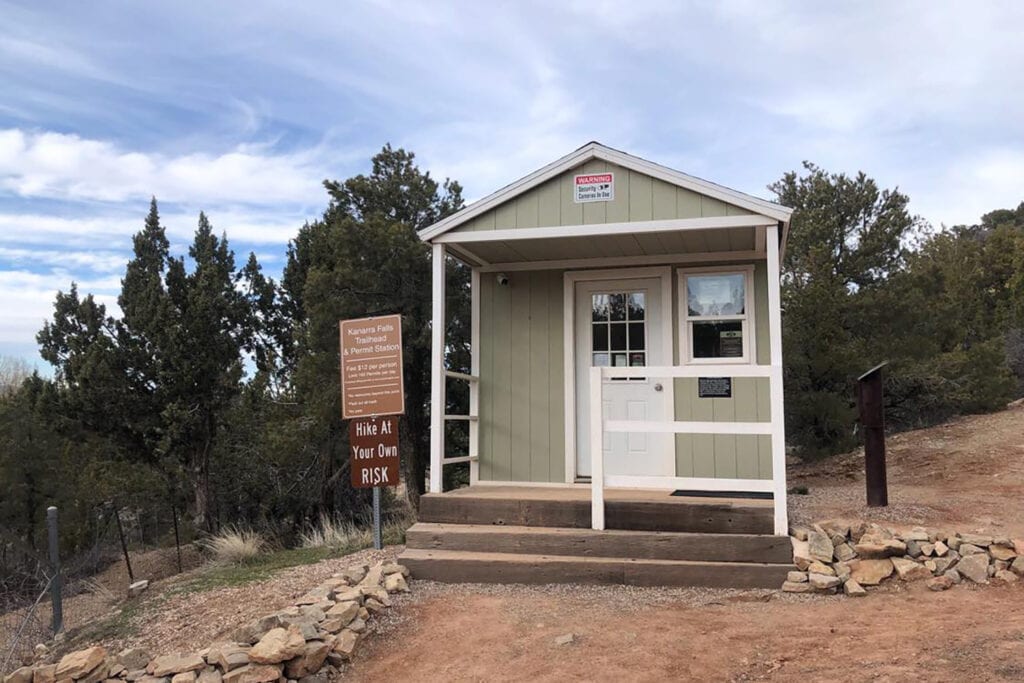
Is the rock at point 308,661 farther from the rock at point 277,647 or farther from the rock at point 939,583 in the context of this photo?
the rock at point 939,583

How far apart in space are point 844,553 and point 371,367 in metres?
4.03

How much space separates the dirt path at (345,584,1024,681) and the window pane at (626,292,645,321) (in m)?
2.78

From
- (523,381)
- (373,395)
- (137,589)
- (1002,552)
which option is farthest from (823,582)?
(137,589)

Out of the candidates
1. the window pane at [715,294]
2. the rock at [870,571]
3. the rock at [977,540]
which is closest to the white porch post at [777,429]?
the rock at [870,571]

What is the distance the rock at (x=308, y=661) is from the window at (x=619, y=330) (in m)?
3.85

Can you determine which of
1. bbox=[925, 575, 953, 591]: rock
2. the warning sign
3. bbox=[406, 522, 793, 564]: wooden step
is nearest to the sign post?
bbox=[406, 522, 793, 564]: wooden step

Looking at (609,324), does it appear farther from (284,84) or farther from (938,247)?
(938,247)

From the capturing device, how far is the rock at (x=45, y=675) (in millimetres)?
4078

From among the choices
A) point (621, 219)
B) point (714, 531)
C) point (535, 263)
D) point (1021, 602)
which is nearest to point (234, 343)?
point (535, 263)

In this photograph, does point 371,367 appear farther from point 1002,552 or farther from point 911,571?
point 1002,552

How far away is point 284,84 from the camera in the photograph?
405 inches

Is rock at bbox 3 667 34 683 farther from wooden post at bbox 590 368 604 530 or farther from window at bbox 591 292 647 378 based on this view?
window at bbox 591 292 647 378

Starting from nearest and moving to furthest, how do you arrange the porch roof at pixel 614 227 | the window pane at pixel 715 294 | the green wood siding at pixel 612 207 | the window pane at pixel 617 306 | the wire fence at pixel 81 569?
the wire fence at pixel 81 569, the porch roof at pixel 614 227, the green wood siding at pixel 612 207, the window pane at pixel 715 294, the window pane at pixel 617 306

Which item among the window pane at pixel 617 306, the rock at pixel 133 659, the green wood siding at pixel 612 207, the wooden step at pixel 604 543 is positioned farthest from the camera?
the window pane at pixel 617 306
